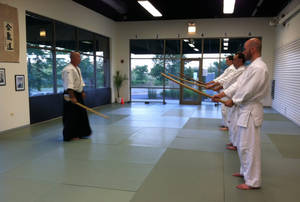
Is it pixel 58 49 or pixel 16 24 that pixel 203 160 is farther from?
pixel 58 49

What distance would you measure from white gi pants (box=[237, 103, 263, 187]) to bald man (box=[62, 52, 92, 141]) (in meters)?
3.25

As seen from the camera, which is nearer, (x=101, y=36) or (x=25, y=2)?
(x=25, y=2)

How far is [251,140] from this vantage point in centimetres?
297

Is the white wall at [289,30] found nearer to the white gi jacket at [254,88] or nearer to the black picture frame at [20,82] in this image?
the white gi jacket at [254,88]

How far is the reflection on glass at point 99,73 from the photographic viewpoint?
1103 centimetres

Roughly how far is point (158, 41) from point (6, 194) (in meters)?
10.4

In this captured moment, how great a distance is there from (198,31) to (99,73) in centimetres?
491

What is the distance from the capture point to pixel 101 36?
11.3 m

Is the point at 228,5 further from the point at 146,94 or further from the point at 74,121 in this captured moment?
the point at 74,121

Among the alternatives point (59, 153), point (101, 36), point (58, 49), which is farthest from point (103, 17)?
point (59, 153)

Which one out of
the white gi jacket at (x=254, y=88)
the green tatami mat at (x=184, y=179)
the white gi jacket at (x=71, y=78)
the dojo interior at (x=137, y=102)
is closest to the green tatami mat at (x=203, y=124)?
the dojo interior at (x=137, y=102)

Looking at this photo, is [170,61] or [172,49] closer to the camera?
[172,49]

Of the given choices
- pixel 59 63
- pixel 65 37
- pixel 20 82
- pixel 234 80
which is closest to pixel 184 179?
pixel 234 80

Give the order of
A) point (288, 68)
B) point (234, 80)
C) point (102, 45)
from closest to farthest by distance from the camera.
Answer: point (234, 80) < point (288, 68) < point (102, 45)
